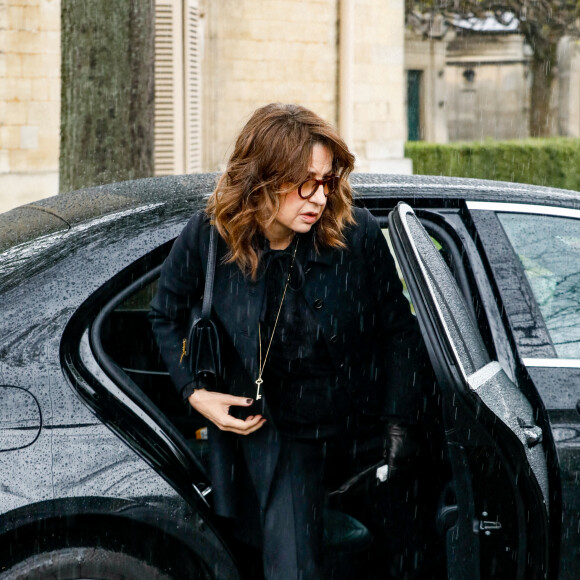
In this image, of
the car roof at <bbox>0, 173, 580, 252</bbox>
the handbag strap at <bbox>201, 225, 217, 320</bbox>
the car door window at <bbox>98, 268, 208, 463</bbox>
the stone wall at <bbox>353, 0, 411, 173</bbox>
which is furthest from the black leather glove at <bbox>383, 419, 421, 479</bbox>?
the stone wall at <bbox>353, 0, 411, 173</bbox>

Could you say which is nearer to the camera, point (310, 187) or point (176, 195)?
point (310, 187)

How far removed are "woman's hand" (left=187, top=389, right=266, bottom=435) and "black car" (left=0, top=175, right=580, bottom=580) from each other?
15cm

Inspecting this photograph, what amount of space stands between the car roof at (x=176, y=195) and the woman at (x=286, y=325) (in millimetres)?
294

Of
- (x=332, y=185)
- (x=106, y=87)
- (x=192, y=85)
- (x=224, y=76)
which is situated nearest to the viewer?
(x=332, y=185)

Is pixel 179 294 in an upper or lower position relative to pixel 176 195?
lower

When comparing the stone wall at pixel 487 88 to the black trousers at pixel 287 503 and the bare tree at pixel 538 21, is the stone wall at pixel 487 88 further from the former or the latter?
the black trousers at pixel 287 503

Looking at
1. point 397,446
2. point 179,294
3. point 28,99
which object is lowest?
point 397,446

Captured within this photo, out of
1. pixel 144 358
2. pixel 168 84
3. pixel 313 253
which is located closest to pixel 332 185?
pixel 313 253

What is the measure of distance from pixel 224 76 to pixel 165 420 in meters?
11.7

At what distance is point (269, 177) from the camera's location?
8.25ft

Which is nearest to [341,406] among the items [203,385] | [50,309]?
[203,385]

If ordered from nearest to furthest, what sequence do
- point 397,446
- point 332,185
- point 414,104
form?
point 332,185
point 397,446
point 414,104

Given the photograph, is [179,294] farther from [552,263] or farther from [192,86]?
[192,86]

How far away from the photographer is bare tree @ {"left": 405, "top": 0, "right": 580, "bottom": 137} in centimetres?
2412
